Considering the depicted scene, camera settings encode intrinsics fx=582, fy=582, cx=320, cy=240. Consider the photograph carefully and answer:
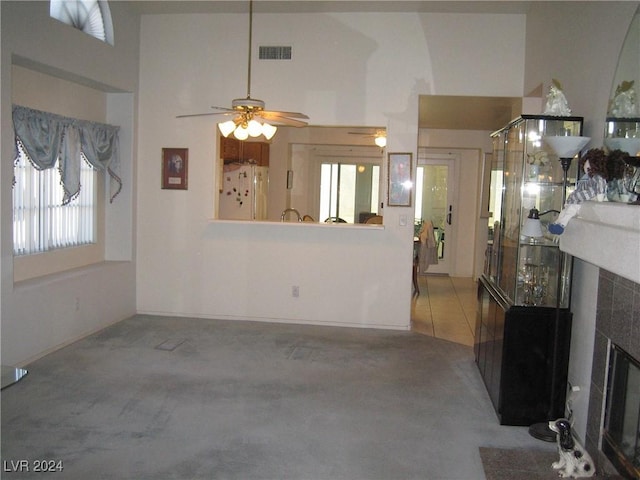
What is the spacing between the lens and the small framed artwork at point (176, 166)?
640 cm

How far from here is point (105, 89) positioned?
6008 millimetres

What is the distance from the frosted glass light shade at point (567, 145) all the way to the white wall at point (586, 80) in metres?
0.13

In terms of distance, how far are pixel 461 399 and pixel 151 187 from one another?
407 centimetres

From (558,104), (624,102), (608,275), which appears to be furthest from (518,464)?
(558,104)

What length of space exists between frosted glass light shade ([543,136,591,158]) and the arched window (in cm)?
427

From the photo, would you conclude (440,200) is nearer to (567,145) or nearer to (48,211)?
(48,211)

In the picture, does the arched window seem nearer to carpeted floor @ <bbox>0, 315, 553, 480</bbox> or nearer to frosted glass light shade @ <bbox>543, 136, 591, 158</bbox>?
carpeted floor @ <bbox>0, 315, 553, 480</bbox>

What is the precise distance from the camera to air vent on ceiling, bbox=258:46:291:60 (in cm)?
618

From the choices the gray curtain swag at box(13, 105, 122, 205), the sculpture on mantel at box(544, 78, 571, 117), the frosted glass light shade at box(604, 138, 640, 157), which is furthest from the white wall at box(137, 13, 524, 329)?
the frosted glass light shade at box(604, 138, 640, 157)

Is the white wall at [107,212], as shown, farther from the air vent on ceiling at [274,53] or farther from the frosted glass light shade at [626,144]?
the frosted glass light shade at [626,144]

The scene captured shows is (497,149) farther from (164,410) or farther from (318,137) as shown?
(318,137)

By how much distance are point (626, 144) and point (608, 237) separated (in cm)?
77

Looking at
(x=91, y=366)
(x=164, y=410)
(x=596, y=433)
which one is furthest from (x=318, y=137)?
(x=596, y=433)

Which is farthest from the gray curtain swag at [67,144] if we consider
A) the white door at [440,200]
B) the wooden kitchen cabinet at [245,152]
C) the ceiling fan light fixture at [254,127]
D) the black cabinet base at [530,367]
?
the white door at [440,200]
